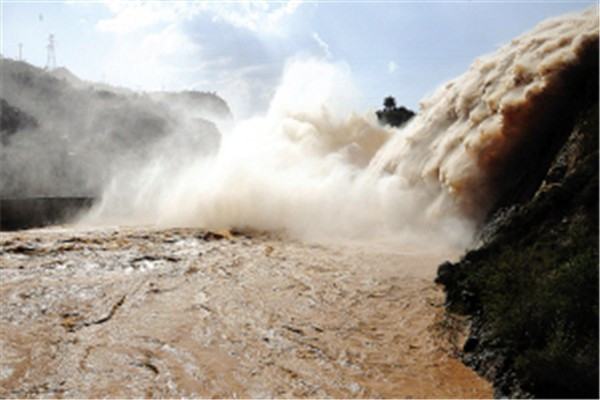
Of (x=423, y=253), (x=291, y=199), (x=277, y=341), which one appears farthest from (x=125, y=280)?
(x=291, y=199)

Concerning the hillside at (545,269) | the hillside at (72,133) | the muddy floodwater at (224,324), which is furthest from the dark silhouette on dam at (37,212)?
the hillside at (545,269)

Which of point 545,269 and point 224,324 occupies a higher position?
point 545,269

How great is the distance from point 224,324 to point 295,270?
2952 mm

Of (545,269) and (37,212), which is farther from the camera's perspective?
(37,212)

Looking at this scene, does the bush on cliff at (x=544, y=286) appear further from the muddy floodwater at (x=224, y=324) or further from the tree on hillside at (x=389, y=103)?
the tree on hillside at (x=389, y=103)

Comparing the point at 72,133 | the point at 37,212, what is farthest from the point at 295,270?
the point at 72,133

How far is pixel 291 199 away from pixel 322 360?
951 centimetres

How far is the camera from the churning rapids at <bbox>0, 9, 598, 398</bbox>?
6172mm

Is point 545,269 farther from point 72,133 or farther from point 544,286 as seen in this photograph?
point 72,133

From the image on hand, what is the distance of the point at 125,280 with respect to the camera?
9.50 metres

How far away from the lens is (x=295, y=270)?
408 inches

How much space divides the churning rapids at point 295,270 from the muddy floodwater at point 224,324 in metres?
0.03

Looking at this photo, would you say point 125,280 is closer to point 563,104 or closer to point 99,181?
point 563,104

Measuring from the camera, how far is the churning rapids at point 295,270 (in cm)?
617
